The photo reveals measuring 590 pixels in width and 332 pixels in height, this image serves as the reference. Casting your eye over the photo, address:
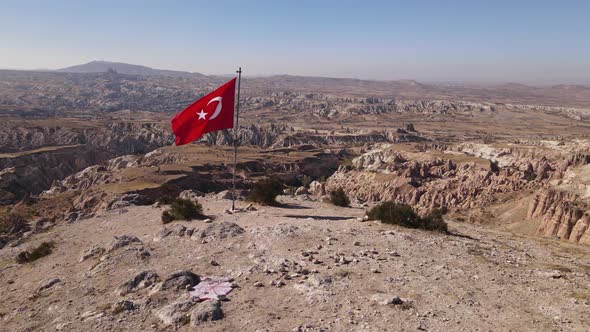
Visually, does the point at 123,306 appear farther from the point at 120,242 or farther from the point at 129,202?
the point at 129,202

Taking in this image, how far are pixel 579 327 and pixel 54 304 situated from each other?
14541 mm

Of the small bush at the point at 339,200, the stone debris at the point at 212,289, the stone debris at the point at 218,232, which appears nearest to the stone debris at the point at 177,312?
the stone debris at the point at 212,289

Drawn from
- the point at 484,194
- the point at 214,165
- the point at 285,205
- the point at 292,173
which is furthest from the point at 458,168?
the point at 285,205

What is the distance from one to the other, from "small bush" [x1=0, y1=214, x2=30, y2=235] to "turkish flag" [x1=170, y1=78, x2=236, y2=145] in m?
20.5

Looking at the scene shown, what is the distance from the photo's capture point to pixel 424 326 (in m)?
9.46

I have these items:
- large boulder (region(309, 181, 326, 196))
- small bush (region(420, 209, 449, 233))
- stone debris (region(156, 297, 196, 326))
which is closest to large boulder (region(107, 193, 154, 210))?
stone debris (region(156, 297, 196, 326))

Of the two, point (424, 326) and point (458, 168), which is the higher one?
point (424, 326)

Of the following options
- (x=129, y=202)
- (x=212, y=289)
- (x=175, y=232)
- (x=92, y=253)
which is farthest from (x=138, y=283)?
(x=129, y=202)

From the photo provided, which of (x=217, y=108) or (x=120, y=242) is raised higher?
(x=217, y=108)

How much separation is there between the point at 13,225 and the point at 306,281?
33.0 meters

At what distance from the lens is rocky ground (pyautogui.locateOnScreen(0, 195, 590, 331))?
33.1 ft

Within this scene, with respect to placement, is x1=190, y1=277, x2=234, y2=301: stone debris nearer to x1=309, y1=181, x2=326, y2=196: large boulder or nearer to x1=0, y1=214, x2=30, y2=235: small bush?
x1=0, y1=214, x2=30, y2=235: small bush

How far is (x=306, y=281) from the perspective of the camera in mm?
12227

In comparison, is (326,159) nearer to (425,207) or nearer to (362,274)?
(425,207)
